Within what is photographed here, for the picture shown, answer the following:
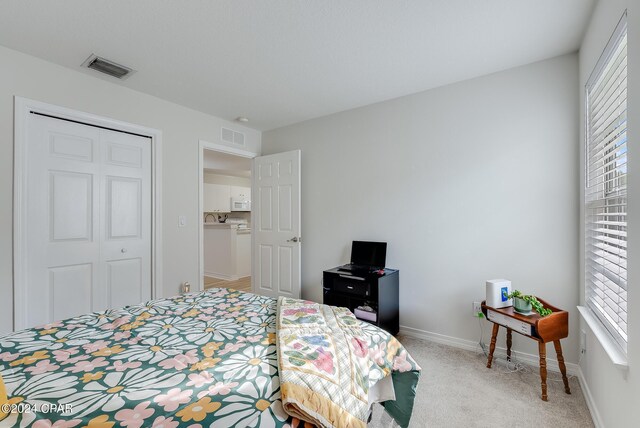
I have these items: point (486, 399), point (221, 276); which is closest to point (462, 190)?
point (486, 399)

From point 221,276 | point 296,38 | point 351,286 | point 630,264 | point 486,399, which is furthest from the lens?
point 221,276

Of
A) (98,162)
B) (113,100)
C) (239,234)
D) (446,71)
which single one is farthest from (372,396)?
(239,234)

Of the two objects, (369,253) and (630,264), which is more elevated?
(630,264)

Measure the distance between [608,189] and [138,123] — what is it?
3.69 meters

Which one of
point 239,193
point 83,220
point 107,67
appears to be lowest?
point 83,220

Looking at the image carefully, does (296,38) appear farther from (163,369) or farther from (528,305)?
(528,305)

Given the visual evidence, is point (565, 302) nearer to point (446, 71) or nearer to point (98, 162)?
point (446, 71)

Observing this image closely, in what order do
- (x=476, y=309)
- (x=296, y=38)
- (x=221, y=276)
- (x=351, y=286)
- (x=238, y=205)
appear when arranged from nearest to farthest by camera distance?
1. (x=296, y=38)
2. (x=476, y=309)
3. (x=351, y=286)
4. (x=221, y=276)
5. (x=238, y=205)

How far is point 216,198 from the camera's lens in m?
6.68

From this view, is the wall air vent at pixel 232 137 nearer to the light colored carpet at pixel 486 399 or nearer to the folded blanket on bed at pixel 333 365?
the folded blanket on bed at pixel 333 365

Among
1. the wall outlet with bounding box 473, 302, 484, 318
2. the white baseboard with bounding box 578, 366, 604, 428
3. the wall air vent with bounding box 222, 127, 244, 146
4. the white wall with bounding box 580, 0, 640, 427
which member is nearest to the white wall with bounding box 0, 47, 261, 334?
the wall air vent with bounding box 222, 127, 244, 146

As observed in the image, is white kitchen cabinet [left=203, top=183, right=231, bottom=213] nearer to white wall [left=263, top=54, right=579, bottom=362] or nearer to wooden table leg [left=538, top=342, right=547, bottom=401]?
white wall [left=263, top=54, right=579, bottom=362]

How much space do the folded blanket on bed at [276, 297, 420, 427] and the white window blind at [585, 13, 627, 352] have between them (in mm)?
1066

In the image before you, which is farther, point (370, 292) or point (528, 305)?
point (370, 292)
